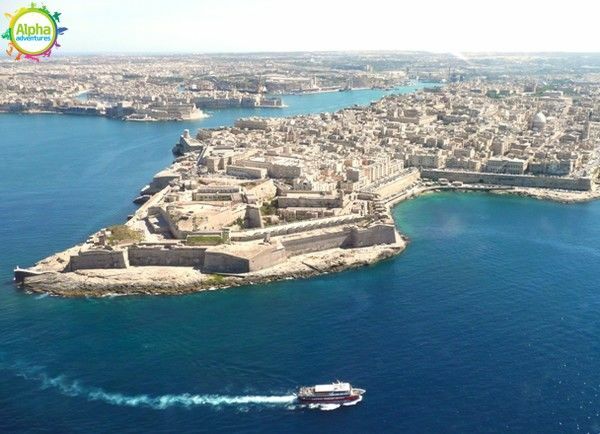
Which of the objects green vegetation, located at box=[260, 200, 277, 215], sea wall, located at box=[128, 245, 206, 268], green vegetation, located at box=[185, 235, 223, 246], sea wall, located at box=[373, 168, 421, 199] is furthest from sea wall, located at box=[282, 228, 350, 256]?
sea wall, located at box=[373, 168, 421, 199]

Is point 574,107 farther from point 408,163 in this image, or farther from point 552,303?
point 552,303

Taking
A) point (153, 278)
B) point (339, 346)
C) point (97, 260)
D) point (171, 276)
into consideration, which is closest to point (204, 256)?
point (171, 276)

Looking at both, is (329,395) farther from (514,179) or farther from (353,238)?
(514,179)

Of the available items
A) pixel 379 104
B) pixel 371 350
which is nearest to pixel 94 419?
pixel 371 350

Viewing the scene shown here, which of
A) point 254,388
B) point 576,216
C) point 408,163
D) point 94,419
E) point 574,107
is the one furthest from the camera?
point 574,107

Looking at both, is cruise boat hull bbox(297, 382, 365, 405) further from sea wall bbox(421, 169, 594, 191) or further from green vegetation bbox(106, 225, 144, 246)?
sea wall bbox(421, 169, 594, 191)

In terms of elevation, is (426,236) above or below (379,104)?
below
